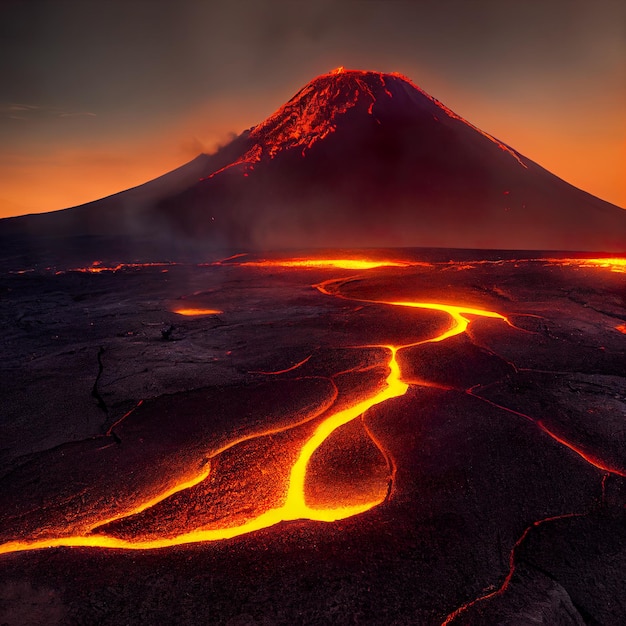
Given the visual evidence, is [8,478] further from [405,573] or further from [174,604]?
[405,573]

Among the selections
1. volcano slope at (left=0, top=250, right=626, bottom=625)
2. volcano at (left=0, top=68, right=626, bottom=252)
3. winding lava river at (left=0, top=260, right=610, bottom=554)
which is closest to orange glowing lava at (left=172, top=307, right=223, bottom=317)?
volcano slope at (left=0, top=250, right=626, bottom=625)

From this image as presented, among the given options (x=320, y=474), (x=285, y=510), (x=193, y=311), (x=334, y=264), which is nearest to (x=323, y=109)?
(x=334, y=264)

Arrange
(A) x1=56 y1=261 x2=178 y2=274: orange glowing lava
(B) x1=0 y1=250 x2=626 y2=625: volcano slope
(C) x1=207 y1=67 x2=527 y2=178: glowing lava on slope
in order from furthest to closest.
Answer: (C) x1=207 y1=67 x2=527 y2=178: glowing lava on slope
(A) x1=56 y1=261 x2=178 y2=274: orange glowing lava
(B) x1=0 y1=250 x2=626 y2=625: volcano slope

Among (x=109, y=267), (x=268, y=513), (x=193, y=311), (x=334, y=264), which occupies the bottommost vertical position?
(x=268, y=513)

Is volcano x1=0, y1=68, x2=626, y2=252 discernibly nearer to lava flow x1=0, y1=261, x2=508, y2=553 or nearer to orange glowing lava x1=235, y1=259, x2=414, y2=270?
orange glowing lava x1=235, y1=259, x2=414, y2=270

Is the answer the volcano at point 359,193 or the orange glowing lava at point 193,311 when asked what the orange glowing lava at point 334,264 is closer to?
the orange glowing lava at point 193,311

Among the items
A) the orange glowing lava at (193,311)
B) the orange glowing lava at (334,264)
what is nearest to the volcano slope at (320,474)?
the orange glowing lava at (193,311)

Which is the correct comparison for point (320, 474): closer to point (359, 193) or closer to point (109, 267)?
point (109, 267)
